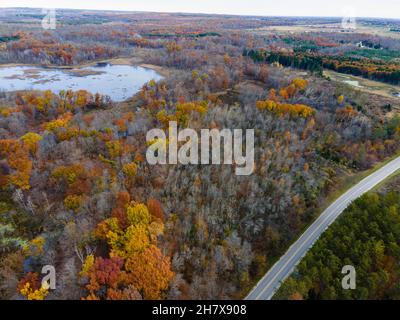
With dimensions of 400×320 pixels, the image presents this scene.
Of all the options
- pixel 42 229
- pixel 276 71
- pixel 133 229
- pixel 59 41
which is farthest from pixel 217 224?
pixel 59 41

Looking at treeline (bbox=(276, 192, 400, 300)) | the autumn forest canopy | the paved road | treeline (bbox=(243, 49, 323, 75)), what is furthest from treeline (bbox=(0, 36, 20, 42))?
treeline (bbox=(276, 192, 400, 300))

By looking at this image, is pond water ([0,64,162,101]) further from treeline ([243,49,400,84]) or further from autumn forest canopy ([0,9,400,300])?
treeline ([243,49,400,84])

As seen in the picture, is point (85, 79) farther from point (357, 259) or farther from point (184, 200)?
point (357, 259)

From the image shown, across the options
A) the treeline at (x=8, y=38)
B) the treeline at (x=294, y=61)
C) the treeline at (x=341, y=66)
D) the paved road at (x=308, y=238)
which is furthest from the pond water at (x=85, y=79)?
the paved road at (x=308, y=238)

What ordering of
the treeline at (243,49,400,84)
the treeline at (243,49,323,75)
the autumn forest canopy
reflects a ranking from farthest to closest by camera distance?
the treeline at (243,49,323,75), the treeline at (243,49,400,84), the autumn forest canopy

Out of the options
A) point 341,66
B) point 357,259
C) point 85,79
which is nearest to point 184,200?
point 357,259

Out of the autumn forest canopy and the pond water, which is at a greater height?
the pond water
